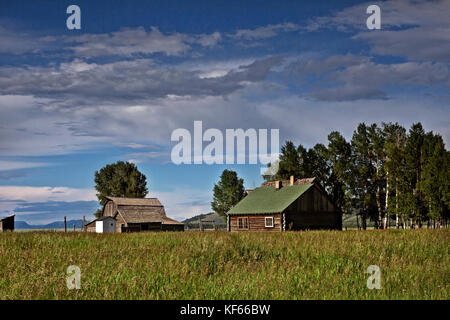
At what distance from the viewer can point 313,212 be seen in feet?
166

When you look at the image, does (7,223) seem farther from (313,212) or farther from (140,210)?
(313,212)

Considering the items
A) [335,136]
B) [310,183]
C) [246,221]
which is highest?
[335,136]

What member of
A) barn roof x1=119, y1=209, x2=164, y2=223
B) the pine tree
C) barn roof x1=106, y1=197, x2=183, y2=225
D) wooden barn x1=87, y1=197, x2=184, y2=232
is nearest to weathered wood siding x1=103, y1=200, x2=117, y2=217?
wooden barn x1=87, y1=197, x2=184, y2=232

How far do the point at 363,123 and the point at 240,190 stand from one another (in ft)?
90.1

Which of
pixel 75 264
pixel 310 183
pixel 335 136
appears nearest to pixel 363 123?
A: pixel 335 136

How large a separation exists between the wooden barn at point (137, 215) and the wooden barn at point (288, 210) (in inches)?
559

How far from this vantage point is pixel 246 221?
173ft

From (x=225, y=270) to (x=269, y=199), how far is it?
42.6 meters

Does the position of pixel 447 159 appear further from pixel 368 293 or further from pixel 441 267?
pixel 368 293

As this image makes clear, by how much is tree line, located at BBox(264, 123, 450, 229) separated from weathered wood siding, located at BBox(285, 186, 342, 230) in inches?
265

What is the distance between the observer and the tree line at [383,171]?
44438 millimetres

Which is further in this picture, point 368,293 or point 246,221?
point 246,221

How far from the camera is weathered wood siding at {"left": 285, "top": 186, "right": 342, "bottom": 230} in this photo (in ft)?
159

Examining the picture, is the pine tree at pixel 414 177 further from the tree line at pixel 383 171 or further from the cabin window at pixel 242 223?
the cabin window at pixel 242 223
